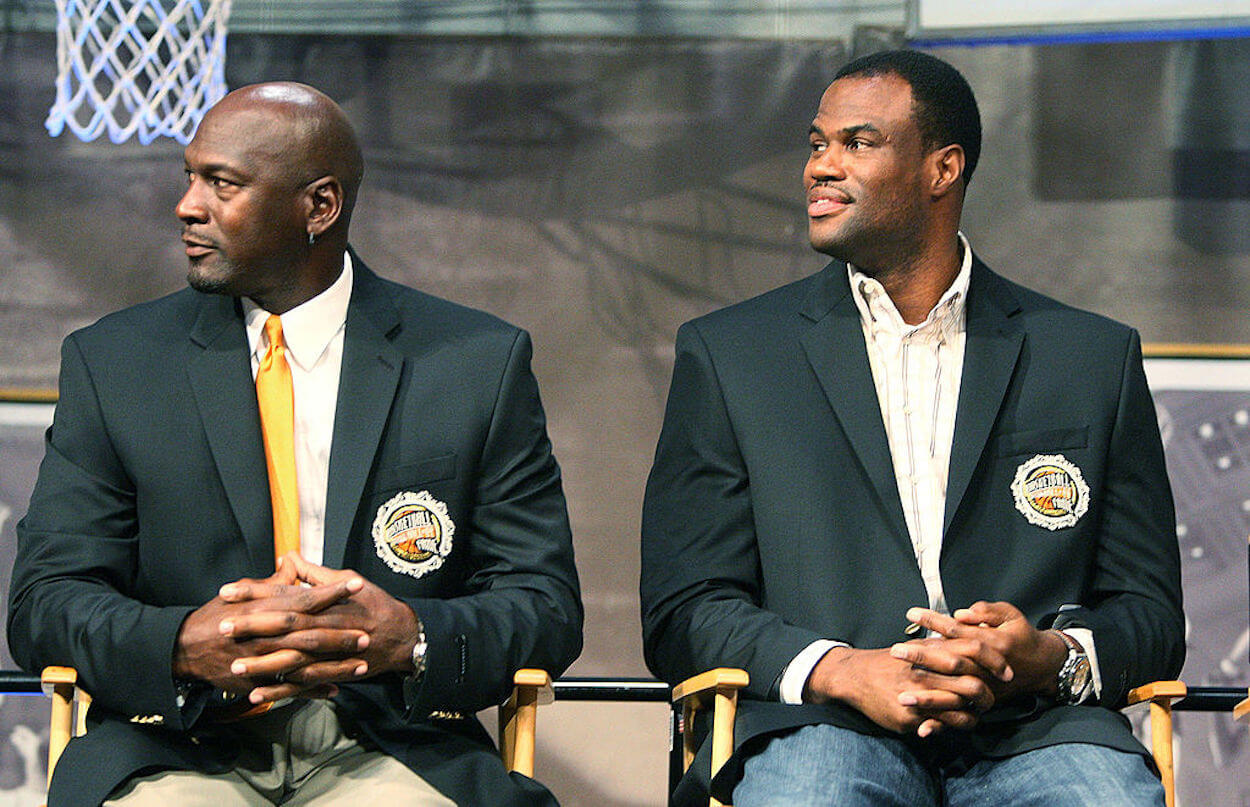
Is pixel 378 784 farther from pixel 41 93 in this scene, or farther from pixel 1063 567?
pixel 41 93

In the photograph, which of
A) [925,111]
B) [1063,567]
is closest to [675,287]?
[925,111]

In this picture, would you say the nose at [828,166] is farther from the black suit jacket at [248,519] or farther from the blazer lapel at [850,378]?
the black suit jacket at [248,519]

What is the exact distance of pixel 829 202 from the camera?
291 centimetres

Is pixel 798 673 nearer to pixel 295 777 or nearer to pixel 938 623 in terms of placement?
pixel 938 623

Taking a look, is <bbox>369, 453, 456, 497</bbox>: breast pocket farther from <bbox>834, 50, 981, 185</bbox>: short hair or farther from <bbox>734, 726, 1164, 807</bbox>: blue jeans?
<bbox>834, 50, 981, 185</bbox>: short hair

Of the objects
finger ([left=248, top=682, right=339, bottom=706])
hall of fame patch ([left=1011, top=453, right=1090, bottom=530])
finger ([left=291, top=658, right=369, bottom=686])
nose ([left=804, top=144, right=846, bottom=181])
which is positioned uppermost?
nose ([left=804, top=144, right=846, bottom=181])

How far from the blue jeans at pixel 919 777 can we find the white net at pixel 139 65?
265 cm

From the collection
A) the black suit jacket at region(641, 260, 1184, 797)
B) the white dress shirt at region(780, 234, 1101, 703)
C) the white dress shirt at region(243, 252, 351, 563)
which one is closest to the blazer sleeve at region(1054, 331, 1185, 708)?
the black suit jacket at region(641, 260, 1184, 797)

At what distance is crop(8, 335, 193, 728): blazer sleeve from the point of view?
8.03 feet

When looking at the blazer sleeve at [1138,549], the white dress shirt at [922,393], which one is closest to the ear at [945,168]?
the white dress shirt at [922,393]

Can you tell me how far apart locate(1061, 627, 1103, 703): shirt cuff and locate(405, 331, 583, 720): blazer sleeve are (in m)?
0.81

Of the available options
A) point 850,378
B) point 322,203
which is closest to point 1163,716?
point 850,378

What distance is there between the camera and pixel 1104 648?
2658mm

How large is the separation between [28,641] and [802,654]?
47.6 inches
